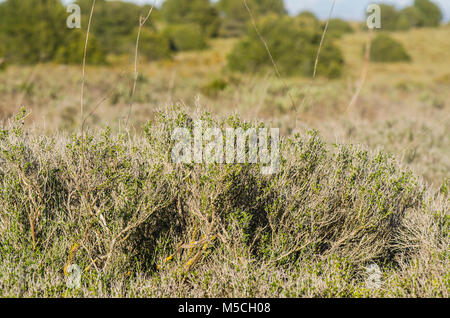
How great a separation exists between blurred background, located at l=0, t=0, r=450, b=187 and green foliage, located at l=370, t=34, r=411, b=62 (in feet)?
0.37

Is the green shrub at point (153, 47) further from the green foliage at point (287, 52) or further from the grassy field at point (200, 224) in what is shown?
the grassy field at point (200, 224)

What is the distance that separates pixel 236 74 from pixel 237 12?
109ft

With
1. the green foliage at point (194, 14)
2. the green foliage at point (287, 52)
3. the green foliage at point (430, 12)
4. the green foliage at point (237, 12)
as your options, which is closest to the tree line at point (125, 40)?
the green foliage at point (287, 52)

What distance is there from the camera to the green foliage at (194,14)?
47.8m

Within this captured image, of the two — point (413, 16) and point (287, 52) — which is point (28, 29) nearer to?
point (287, 52)

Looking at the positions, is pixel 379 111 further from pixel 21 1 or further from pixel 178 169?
pixel 21 1

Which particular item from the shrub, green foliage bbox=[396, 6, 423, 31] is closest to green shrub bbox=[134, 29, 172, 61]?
the shrub

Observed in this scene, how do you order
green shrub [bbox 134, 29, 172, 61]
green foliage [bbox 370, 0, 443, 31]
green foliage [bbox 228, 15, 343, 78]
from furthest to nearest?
green foliage [bbox 370, 0, 443, 31] < green shrub [bbox 134, 29, 172, 61] < green foliage [bbox 228, 15, 343, 78]

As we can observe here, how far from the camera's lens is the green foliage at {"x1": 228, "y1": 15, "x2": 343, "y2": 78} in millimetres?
24891

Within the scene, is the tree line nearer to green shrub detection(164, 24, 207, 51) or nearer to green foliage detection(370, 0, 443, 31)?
green shrub detection(164, 24, 207, 51)

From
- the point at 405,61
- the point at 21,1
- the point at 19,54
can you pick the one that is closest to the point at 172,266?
Answer: the point at 19,54

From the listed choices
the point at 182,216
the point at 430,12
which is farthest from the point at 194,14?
the point at 182,216

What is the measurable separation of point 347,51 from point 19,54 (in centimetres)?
2782
